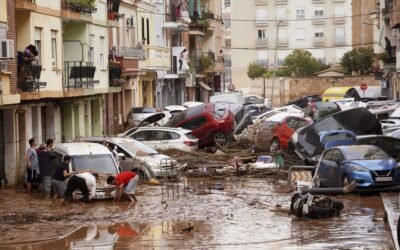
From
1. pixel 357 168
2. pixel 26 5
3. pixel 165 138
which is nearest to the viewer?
pixel 357 168

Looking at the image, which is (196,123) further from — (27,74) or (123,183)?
(123,183)

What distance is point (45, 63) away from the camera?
3428 cm

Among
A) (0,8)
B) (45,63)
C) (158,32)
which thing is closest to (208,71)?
(158,32)

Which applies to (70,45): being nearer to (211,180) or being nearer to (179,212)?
(211,180)

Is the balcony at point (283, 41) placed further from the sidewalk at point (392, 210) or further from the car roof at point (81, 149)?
the sidewalk at point (392, 210)

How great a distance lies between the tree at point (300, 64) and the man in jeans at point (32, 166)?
80.4 meters

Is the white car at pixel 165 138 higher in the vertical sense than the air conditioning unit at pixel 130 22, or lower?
lower

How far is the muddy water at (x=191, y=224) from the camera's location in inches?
755

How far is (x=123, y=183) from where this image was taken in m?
26.3

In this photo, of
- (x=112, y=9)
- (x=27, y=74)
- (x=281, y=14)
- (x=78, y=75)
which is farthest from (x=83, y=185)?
(x=281, y=14)

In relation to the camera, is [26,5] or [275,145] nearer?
[26,5]

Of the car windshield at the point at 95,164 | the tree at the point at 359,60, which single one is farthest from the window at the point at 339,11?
the car windshield at the point at 95,164

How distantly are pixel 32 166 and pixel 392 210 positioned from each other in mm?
11512

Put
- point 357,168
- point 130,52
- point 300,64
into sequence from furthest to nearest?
point 300,64 < point 130,52 < point 357,168
